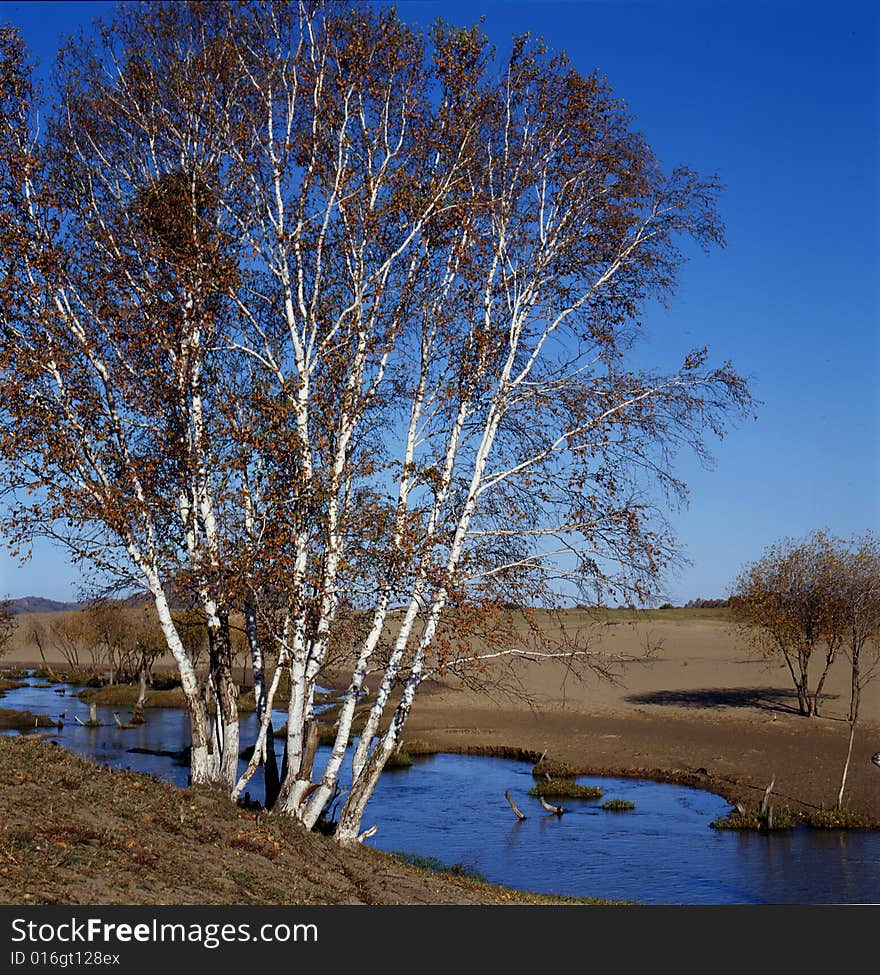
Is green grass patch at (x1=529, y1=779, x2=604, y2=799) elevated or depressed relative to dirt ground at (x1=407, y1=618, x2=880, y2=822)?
depressed

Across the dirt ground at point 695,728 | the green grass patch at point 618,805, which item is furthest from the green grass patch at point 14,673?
the green grass patch at point 618,805

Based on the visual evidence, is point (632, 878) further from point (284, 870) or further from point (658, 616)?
point (658, 616)

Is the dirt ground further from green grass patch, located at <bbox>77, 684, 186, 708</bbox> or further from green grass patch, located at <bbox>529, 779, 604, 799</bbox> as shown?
green grass patch, located at <bbox>77, 684, 186, 708</bbox>

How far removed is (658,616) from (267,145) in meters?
102

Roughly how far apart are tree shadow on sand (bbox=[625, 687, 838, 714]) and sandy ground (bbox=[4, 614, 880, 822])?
0.18 feet

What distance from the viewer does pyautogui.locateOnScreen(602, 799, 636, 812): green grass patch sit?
33.1 meters

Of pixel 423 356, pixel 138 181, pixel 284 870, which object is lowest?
pixel 284 870

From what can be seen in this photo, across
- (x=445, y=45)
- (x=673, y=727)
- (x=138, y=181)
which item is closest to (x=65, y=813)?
(x=138, y=181)

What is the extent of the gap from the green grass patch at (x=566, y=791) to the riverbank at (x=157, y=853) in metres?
17.4

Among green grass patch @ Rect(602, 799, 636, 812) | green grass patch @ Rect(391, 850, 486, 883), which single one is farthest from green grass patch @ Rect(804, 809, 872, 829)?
green grass patch @ Rect(391, 850, 486, 883)

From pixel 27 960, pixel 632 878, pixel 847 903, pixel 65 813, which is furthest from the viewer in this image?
pixel 632 878

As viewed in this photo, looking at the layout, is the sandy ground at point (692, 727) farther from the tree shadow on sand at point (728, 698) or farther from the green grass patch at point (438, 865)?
the green grass patch at point (438, 865)

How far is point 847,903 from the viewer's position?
890 inches

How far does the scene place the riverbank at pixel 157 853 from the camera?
1151cm
